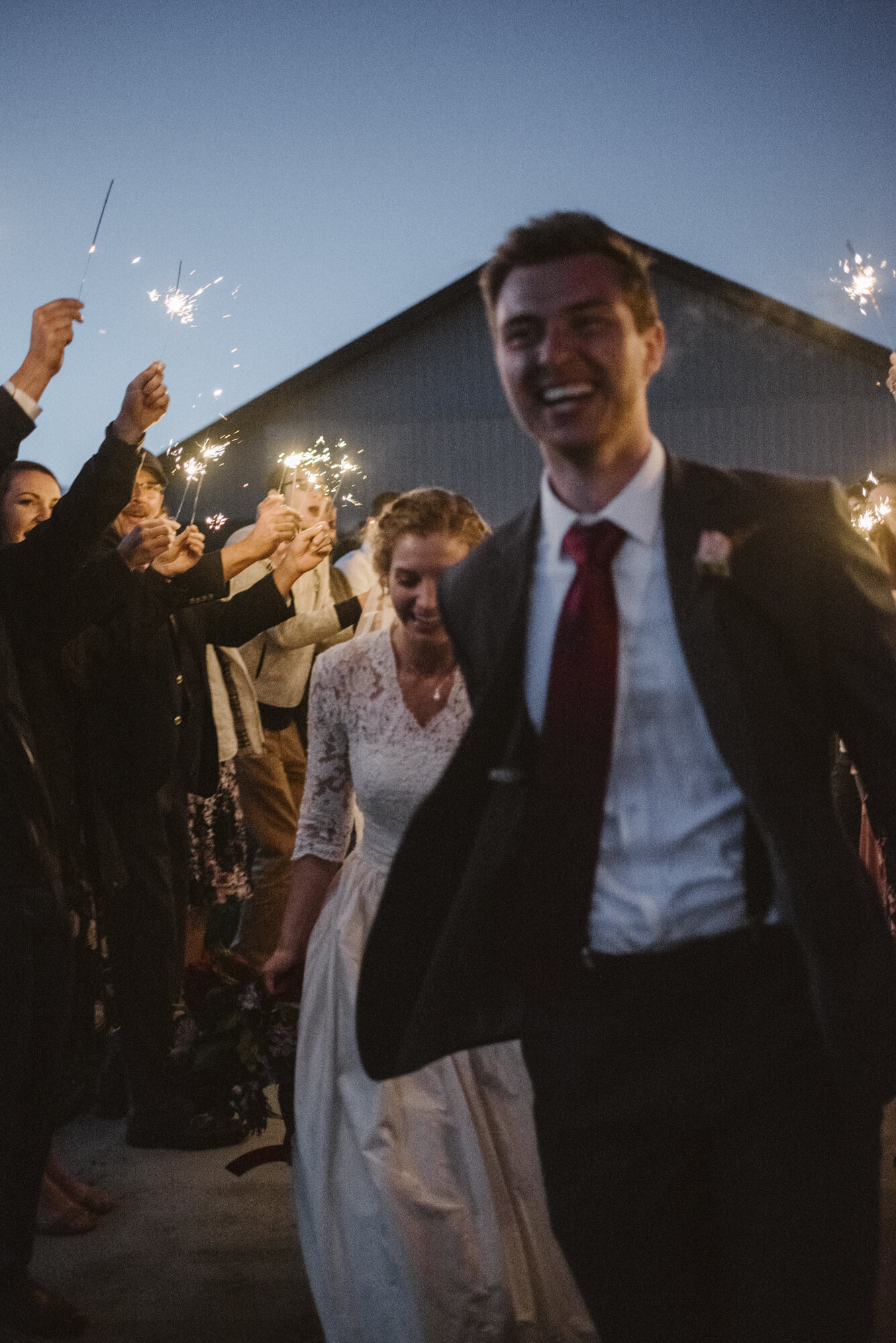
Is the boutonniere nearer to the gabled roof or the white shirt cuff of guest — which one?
the white shirt cuff of guest

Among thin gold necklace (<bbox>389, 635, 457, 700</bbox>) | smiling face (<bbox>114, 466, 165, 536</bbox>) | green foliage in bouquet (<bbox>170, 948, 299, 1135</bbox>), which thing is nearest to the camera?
thin gold necklace (<bbox>389, 635, 457, 700</bbox>)

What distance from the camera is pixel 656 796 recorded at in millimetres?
1652

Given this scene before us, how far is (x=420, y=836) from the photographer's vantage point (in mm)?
1732

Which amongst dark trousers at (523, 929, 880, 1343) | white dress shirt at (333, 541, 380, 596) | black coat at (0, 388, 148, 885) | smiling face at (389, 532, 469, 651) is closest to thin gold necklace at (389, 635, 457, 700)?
smiling face at (389, 532, 469, 651)

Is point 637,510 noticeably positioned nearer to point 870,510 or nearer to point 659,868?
point 659,868

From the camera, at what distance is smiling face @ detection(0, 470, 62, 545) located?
3.95 metres

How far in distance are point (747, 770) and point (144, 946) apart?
11.2 feet

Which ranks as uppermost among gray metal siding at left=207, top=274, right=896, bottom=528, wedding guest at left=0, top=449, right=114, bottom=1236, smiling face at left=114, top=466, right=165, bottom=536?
gray metal siding at left=207, top=274, right=896, bottom=528

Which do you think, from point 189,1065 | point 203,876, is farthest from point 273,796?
point 189,1065

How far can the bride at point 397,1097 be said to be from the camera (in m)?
2.66

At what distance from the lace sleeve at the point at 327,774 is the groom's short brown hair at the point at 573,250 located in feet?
Answer: 5.04

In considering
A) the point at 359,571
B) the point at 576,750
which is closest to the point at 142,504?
the point at 359,571

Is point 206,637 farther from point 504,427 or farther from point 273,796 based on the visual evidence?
point 504,427

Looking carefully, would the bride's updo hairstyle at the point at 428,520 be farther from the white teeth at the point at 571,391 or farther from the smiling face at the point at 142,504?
the smiling face at the point at 142,504
